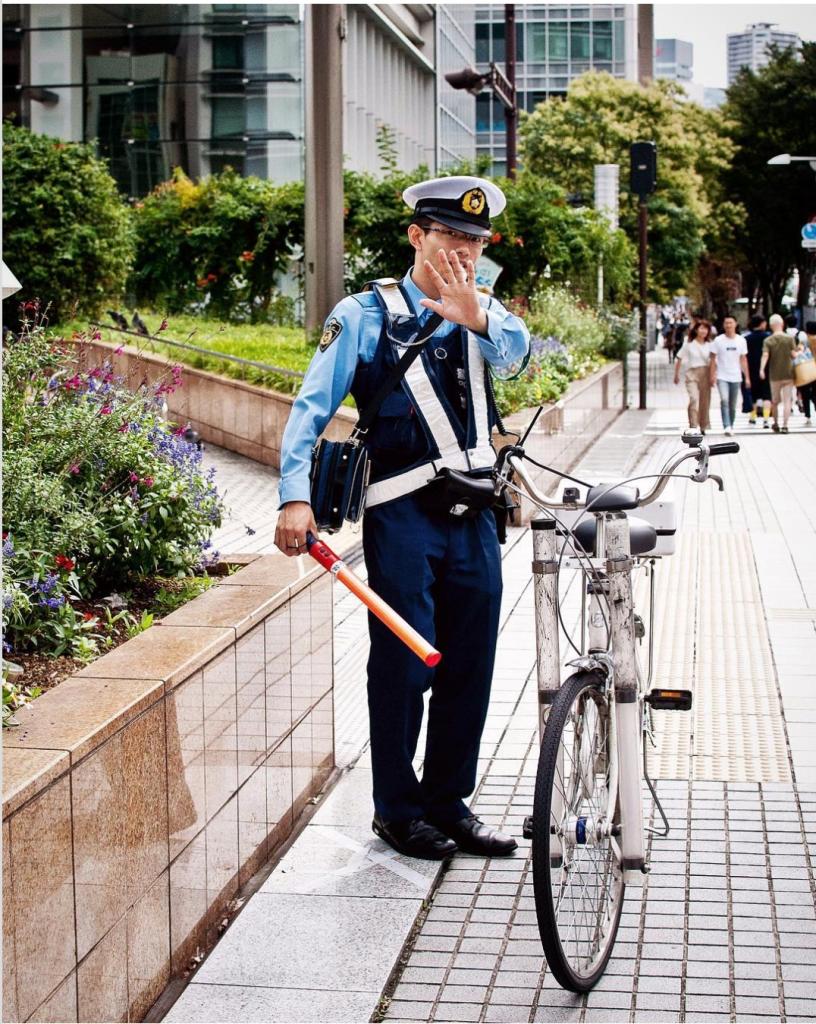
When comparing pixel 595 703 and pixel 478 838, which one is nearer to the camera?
pixel 595 703

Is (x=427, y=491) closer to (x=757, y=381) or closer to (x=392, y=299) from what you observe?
(x=392, y=299)

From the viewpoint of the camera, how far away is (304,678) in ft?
17.0

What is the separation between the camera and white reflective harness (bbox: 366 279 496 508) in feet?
14.9

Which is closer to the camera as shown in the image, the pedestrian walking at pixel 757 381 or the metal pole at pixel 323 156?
the metal pole at pixel 323 156

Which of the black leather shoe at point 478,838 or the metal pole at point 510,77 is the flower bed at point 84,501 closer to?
the black leather shoe at point 478,838

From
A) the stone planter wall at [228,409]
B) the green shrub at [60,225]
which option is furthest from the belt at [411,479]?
the green shrub at [60,225]

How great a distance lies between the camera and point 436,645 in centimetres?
478

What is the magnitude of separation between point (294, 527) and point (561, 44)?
81237 millimetres

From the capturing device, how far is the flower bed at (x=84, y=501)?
4.32 metres

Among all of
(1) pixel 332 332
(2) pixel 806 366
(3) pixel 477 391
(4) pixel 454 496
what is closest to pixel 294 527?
(4) pixel 454 496

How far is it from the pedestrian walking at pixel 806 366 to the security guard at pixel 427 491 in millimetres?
18276

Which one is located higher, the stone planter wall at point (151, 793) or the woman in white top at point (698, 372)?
the woman in white top at point (698, 372)

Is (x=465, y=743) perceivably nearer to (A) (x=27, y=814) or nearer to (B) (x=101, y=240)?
(A) (x=27, y=814)

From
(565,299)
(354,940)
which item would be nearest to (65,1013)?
(354,940)
